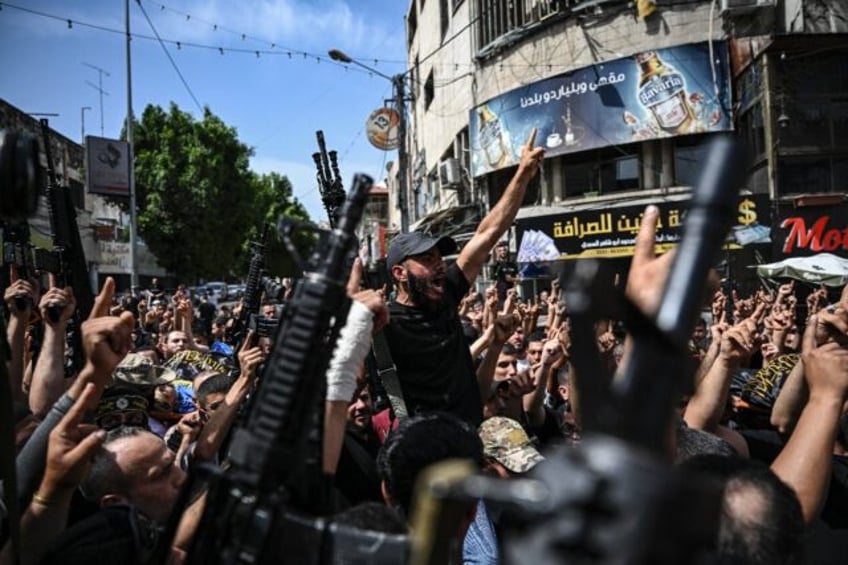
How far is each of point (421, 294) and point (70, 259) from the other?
1.78 meters

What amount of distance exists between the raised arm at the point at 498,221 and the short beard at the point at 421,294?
8.5 inches

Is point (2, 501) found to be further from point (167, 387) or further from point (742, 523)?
point (167, 387)

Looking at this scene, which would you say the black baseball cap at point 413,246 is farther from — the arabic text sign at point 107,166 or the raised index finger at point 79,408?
the arabic text sign at point 107,166

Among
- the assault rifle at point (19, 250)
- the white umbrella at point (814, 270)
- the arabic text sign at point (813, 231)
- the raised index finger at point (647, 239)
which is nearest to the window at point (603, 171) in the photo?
the arabic text sign at point (813, 231)

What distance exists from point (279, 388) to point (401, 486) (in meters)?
0.97

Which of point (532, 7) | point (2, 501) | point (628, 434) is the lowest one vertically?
point (2, 501)

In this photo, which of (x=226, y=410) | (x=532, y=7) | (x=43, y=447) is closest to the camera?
(x=43, y=447)

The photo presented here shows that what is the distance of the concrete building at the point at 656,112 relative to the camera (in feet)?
45.7

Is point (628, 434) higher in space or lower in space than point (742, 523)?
higher

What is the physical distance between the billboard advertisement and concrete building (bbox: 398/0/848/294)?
0.09ft

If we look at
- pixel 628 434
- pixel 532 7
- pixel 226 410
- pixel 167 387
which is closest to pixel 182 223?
pixel 532 7

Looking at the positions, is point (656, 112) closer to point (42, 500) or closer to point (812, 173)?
point (812, 173)

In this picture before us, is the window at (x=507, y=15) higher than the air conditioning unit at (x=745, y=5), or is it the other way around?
the window at (x=507, y=15)

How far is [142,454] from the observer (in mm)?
2260
